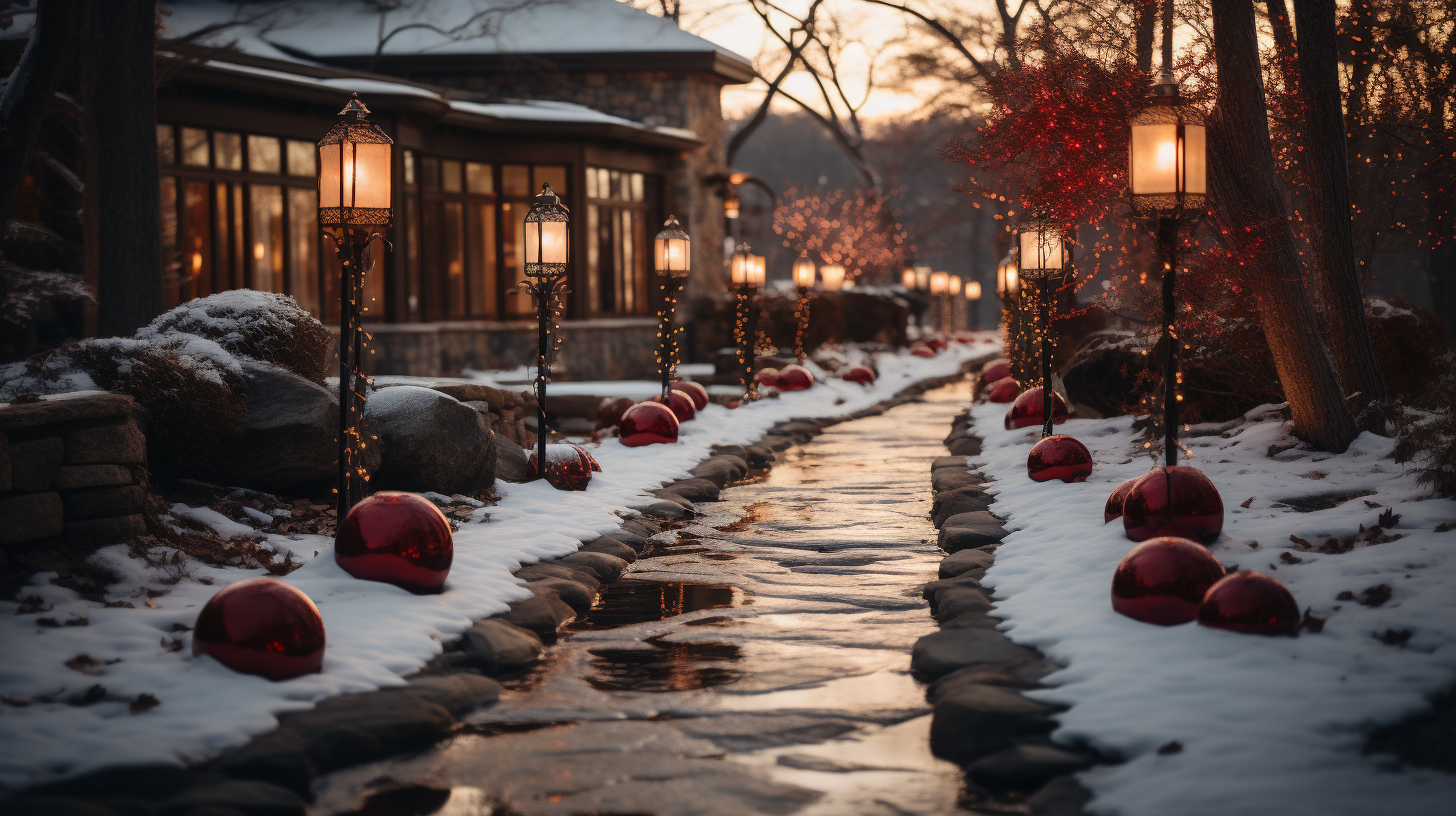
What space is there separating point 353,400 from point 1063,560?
192 inches

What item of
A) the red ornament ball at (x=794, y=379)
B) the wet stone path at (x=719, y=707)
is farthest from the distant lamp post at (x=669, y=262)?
the wet stone path at (x=719, y=707)

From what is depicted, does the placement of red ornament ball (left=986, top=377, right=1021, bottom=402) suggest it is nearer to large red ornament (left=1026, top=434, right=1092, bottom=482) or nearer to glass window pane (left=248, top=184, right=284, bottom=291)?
large red ornament (left=1026, top=434, right=1092, bottom=482)

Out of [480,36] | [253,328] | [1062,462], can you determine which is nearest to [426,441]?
[253,328]

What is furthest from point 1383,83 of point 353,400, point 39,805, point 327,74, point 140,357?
point 327,74

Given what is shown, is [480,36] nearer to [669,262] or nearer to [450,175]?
[450,175]

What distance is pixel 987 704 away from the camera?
4875mm

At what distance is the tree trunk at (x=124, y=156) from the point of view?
37.0 feet

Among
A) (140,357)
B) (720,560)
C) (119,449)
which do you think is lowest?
(720,560)

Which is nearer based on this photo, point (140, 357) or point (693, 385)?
point (140, 357)

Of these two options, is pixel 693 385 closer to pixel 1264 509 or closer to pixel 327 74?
pixel 327 74

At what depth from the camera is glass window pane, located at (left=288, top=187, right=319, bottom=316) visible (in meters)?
17.5

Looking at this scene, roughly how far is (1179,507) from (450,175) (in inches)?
643

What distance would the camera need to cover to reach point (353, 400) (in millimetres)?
8383

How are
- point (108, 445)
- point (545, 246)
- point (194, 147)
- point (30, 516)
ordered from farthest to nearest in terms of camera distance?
point (194, 147) < point (545, 246) < point (108, 445) < point (30, 516)
